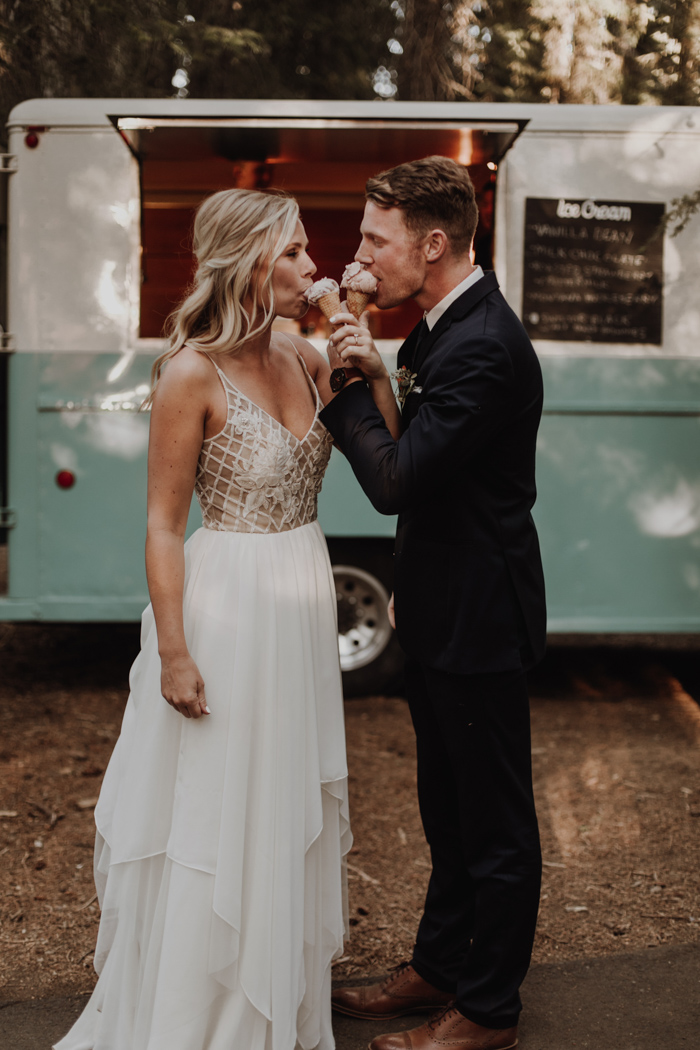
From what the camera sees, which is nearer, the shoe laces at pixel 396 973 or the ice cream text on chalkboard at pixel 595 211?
the shoe laces at pixel 396 973

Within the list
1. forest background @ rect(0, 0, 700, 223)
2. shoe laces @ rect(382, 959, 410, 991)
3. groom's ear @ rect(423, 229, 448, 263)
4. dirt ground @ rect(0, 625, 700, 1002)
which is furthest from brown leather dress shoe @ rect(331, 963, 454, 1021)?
forest background @ rect(0, 0, 700, 223)

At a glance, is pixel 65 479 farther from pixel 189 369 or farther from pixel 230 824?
pixel 230 824

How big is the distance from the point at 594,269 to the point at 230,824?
3.89m

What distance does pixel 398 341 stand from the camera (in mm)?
5363

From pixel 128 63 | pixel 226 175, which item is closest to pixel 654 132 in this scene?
pixel 226 175

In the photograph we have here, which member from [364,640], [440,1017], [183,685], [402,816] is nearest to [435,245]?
[183,685]

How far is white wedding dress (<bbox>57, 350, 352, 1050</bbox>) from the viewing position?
2254 mm

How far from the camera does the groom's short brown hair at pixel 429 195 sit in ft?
7.60

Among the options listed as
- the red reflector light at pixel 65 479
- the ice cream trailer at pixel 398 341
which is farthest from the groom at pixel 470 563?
the red reflector light at pixel 65 479

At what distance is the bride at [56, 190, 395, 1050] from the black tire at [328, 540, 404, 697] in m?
2.99

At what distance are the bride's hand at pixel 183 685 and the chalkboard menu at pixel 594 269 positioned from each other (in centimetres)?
350

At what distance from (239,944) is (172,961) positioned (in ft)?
0.53

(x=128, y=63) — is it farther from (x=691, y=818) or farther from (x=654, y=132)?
(x=691, y=818)

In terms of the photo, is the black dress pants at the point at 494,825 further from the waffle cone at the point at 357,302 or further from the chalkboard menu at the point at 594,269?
the chalkboard menu at the point at 594,269
